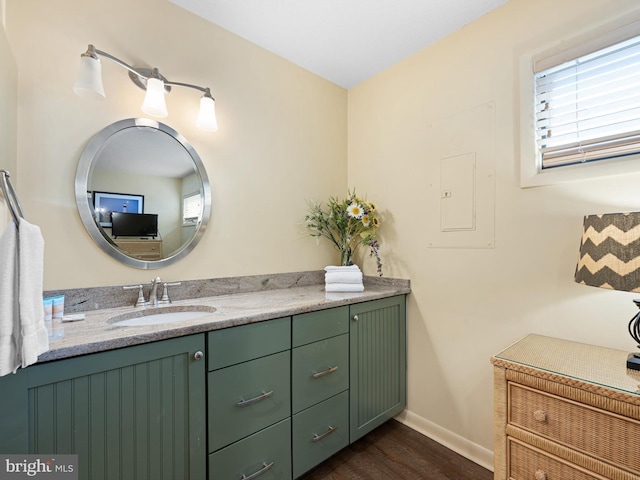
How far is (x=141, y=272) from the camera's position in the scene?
4.98 ft

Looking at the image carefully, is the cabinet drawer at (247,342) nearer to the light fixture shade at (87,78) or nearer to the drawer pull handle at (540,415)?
the drawer pull handle at (540,415)

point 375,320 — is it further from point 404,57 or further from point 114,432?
point 404,57

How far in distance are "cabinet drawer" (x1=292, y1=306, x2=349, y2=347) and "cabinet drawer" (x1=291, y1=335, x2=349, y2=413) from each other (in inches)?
1.3

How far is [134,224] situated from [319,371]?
1225mm

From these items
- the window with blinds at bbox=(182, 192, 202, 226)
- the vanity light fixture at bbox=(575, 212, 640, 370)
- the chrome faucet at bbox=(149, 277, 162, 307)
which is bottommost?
the chrome faucet at bbox=(149, 277, 162, 307)

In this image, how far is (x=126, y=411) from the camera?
1.00 metres

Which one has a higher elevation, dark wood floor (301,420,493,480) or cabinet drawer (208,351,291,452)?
cabinet drawer (208,351,291,452)

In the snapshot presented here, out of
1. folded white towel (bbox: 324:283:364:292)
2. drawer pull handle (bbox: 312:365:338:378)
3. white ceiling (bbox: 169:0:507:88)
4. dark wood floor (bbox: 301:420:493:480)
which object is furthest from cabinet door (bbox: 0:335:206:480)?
white ceiling (bbox: 169:0:507:88)

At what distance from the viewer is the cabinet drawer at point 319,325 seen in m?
1.46

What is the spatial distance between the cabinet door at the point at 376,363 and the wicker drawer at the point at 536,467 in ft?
2.55

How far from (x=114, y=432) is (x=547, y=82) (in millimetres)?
2393

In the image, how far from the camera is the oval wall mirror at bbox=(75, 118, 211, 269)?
1.40 metres

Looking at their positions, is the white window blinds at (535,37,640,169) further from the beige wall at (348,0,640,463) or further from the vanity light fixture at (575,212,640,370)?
the vanity light fixture at (575,212,640,370)

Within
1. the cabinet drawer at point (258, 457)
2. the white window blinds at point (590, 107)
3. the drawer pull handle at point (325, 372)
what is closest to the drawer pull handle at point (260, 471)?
the cabinet drawer at point (258, 457)
